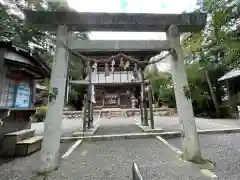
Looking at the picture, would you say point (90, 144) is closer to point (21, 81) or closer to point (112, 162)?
point (112, 162)

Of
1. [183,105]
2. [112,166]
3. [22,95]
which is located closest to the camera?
[112,166]

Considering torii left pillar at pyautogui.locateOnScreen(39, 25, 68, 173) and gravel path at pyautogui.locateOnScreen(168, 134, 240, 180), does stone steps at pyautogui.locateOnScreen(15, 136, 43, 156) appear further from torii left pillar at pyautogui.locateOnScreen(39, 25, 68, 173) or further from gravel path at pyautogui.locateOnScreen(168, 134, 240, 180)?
gravel path at pyautogui.locateOnScreen(168, 134, 240, 180)

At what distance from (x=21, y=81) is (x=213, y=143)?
6.89 meters

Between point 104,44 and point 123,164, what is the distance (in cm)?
271

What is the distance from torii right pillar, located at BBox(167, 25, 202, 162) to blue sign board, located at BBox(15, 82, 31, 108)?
5.37 metres

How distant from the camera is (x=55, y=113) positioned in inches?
131

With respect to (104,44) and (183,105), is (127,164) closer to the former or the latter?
(183,105)

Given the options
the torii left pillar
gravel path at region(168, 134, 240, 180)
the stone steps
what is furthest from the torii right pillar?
the stone steps

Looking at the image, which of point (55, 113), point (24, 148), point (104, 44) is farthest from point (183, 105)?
point (24, 148)

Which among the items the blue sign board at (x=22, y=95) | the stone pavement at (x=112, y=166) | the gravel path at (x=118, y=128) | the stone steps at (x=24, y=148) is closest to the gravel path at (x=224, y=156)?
the stone pavement at (x=112, y=166)

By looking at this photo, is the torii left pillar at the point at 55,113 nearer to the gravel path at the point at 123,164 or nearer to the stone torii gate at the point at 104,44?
the stone torii gate at the point at 104,44

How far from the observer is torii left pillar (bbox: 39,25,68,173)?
320 cm

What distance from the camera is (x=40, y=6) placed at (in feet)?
18.4

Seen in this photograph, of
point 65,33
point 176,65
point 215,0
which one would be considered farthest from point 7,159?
point 215,0
